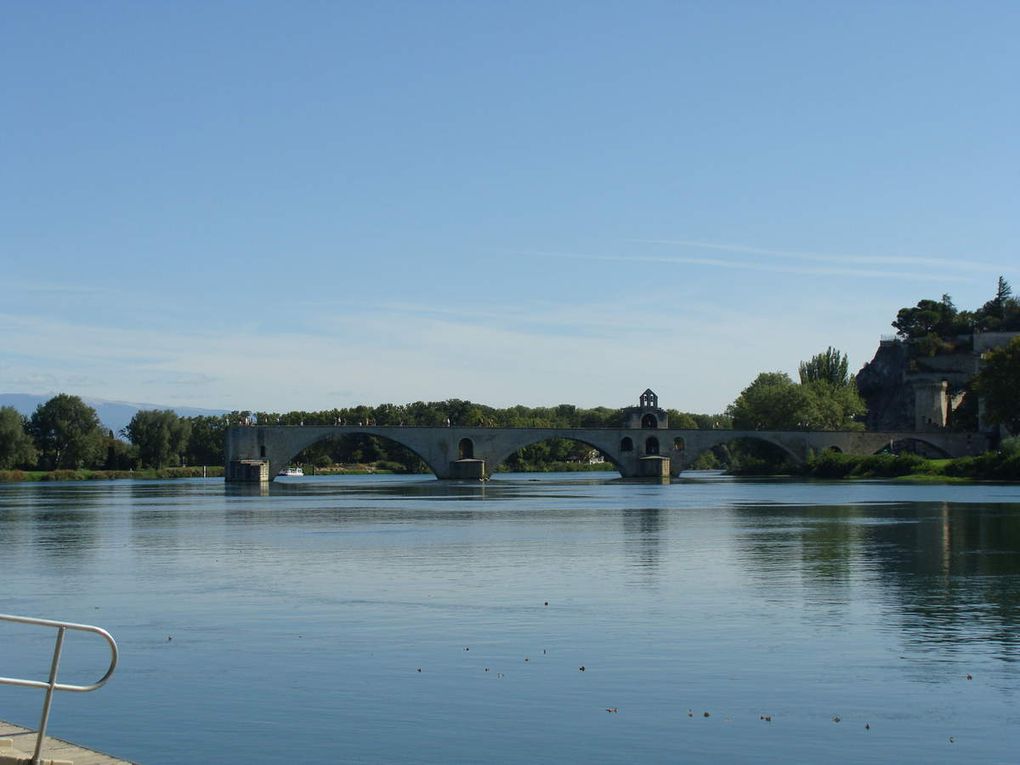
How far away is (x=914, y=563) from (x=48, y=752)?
2260 centimetres

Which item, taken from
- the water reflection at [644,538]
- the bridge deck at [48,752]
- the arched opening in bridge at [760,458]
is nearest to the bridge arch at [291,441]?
the arched opening in bridge at [760,458]

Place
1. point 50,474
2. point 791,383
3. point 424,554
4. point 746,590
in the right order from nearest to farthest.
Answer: point 746,590 → point 424,554 → point 50,474 → point 791,383

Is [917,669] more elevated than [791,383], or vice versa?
[791,383]

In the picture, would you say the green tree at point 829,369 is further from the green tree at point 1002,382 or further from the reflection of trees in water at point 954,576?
the reflection of trees in water at point 954,576

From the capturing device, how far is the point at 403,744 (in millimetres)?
12391

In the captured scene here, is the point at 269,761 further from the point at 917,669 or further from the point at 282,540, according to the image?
the point at 282,540

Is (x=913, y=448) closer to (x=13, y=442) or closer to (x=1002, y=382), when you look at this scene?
(x=1002, y=382)

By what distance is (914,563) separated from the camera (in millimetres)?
28922

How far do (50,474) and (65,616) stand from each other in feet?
314

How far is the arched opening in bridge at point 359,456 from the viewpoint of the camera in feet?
517

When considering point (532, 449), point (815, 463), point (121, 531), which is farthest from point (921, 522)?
point (532, 449)

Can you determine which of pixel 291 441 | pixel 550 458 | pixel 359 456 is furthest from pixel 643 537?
pixel 550 458

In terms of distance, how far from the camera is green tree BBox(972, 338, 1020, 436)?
298 feet

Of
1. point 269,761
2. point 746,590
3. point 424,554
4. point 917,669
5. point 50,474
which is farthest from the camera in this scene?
point 50,474
